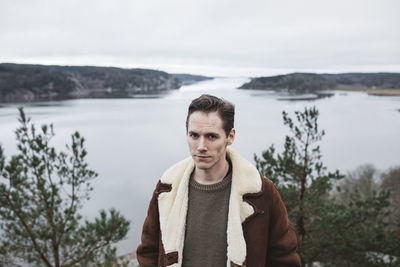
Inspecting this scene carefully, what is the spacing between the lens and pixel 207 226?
71.3 inches

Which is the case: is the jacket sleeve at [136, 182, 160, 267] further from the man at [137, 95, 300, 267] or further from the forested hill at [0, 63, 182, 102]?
the forested hill at [0, 63, 182, 102]

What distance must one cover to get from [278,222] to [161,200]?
75 centimetres

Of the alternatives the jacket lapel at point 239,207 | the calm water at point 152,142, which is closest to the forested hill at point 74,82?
the calm water at point 152,142

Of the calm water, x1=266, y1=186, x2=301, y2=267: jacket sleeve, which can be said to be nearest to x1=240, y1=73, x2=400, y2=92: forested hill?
the calm water

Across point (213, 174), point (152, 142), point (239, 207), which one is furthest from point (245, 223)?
point (152, 142)

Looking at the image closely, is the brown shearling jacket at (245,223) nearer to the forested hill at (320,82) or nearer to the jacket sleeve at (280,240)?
the jacket sleeve at (280,240)

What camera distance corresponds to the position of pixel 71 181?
6.23 m

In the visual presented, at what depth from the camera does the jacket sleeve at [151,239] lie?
1966 millimetres

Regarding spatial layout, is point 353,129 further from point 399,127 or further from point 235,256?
point 235,256

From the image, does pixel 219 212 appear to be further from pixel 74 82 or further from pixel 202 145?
pixel 74 82

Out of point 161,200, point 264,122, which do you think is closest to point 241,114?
point 264,122

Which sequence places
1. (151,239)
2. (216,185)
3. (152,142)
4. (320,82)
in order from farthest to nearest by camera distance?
(320,82) → (152,142) → (151,239) → (216,185)

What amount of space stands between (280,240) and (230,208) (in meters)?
0.38

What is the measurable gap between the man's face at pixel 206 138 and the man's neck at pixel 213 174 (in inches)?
2.4
